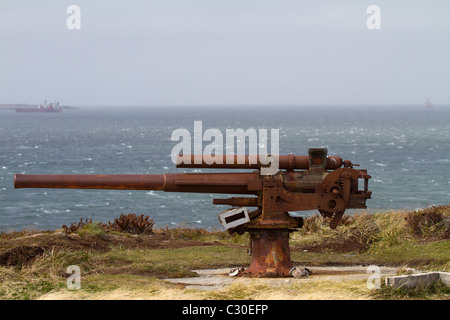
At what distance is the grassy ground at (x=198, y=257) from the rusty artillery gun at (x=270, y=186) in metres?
1.14

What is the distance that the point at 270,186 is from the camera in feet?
37.3

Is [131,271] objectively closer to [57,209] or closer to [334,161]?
[334,161]

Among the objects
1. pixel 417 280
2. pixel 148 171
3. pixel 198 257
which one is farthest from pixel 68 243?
pixel 148 171

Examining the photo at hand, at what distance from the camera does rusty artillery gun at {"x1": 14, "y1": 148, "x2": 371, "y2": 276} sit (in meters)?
11.4

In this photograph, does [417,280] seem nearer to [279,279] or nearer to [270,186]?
[279,279]

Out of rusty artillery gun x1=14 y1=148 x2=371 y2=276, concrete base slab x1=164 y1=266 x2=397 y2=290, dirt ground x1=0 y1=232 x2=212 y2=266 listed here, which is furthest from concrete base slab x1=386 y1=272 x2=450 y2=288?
dirt ground x1=0 y1=232 x2=212 y2=266

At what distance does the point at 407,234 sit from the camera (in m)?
16.1

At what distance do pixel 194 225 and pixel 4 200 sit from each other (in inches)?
623

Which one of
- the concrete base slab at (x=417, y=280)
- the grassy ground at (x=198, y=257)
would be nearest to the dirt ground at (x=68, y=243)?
the grassy ground at (x=198, y=257)

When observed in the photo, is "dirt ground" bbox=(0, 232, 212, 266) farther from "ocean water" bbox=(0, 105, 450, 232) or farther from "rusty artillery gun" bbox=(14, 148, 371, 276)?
"ocean water" bbox=(0, 105, 450, 232)

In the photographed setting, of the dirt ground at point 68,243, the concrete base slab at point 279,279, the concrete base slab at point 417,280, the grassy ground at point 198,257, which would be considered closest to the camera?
the concrete base slab at point 417,280

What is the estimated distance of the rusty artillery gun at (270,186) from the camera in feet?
37.3

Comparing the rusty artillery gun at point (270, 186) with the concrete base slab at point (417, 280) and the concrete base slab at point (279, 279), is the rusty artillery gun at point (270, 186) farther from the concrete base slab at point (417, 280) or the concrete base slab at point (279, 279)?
the concrete base slab at point (417, 280)

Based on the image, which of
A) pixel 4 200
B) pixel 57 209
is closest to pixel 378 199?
pixel 57 209
